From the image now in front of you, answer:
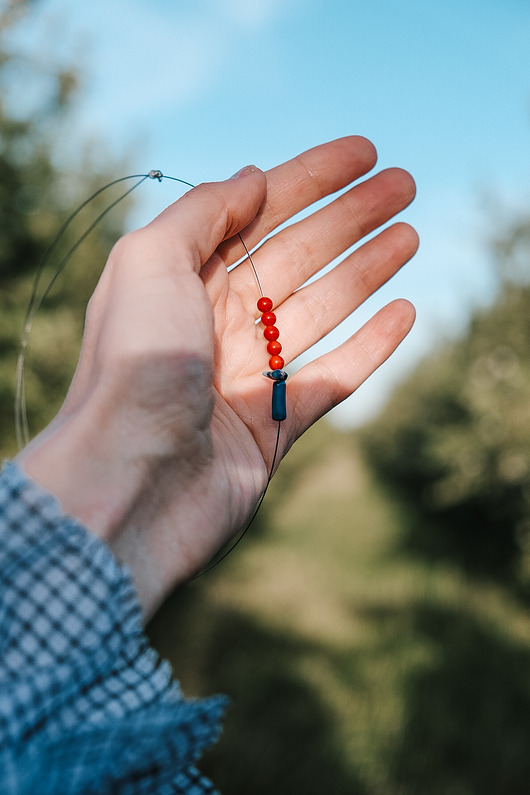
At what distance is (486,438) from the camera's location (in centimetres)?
769

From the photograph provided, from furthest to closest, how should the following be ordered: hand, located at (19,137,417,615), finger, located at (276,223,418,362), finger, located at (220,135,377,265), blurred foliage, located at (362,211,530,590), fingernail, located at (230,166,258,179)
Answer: blurred foliage, located at (362,211,530,590) → finger, located at (276,223,418,362) → finger, located at (220,135,377,265) → fingernail, located at (230,166,258,179) → hand, located at (19,137,417,615)

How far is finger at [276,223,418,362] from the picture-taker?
2611 mm

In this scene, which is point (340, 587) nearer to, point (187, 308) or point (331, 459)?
point (187, 308)

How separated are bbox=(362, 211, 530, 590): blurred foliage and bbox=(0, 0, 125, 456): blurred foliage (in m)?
4.89

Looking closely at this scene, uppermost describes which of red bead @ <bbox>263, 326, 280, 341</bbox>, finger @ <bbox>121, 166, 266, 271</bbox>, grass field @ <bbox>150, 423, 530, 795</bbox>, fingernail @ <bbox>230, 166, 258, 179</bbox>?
fingernail @ <bbox>230, 166, 258, 179</bbox>

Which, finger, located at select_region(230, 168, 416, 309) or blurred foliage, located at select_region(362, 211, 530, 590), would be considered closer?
finger, located at select_region(230, 168, 416, 309)

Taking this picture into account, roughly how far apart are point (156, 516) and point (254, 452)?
0.51 m

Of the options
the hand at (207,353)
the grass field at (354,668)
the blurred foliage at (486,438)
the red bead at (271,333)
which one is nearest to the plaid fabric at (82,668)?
the hand at (207,353)

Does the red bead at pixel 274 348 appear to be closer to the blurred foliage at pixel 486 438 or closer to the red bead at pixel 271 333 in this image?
the red bead at pixel 271 333

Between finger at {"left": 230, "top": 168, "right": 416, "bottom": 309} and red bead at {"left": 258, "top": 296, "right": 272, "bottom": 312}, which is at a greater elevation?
finger at {"left": 230, "top": 168, "right": 416, "bottom": 309}

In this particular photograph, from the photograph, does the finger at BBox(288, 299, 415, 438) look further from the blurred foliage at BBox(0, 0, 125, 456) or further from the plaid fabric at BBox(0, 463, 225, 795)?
the blurred foliage at BBox(0, 0, 125, 456)

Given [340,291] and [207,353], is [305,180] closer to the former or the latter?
[340,291]

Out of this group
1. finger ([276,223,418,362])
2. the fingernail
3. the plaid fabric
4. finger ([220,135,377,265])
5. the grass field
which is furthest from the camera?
the grass field

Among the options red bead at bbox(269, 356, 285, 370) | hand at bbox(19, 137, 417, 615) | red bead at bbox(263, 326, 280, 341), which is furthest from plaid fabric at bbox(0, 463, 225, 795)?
red bead at bbox(263, 326, 280, 341)
